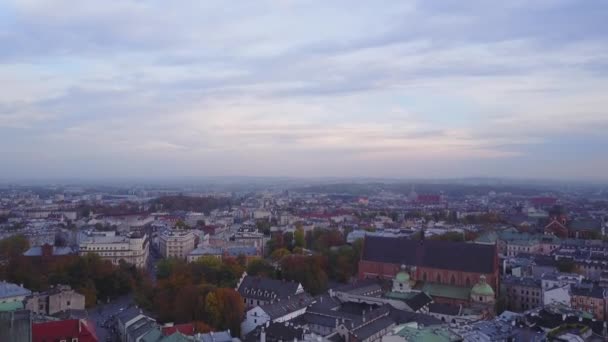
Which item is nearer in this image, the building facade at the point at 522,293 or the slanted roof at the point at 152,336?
the slanted roof at the point at 152,336

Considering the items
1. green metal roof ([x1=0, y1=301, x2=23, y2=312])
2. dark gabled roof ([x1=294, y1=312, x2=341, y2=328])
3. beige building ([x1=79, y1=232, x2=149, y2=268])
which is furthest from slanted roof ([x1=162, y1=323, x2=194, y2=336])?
beige building ([x1=79, y1=232, x2=149, y2=268])

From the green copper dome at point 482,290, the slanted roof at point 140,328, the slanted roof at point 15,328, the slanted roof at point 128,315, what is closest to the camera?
the slanted roof at point 15,328

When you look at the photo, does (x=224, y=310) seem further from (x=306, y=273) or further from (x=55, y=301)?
(x=306, y=273)

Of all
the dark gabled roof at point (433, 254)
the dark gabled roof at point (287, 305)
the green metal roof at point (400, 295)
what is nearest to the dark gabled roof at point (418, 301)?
the green metal roof at point (400, 295)

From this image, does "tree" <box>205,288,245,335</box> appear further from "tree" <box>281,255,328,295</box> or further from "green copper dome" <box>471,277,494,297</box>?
"green copper dome" <box>471,277,494,297</box>

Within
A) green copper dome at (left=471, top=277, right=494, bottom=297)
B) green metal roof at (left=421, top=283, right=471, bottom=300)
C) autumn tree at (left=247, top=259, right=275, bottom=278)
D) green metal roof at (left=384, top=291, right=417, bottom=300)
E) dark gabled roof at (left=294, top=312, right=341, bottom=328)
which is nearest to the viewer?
dark gabled roof at (left=294, top=312, right=341, bottom=328)

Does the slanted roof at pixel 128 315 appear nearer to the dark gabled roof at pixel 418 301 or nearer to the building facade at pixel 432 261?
the dark gabled roof at pixel 418 301
